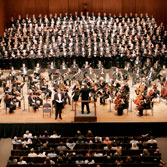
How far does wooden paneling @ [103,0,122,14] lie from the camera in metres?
22.6

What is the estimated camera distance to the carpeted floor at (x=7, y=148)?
11.0 meters

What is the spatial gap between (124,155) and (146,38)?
29.6ft

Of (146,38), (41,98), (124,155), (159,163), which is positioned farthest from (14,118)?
(146,38)

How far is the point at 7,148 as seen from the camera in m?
11.7

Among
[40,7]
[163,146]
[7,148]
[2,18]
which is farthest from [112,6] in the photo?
[7,148]

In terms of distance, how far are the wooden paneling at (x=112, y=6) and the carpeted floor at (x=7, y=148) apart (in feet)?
39.8

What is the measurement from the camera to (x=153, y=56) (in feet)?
56.1

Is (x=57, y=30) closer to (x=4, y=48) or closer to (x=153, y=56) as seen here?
(x=4, y=48)

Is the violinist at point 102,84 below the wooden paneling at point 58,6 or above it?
below

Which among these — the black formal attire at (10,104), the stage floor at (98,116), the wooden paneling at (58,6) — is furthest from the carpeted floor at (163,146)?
the wooden paneling at (58,6)

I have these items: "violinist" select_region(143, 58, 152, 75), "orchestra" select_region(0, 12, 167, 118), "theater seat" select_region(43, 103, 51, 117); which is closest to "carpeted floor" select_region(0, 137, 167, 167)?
"theater seat" select_region(43, 103, 51, 117)

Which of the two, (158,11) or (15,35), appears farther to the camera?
(158,11)

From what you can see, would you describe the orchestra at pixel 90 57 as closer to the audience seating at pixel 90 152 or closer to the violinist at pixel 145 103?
the violinist at pixel 145 103

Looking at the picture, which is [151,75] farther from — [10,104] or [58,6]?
[58,6]
